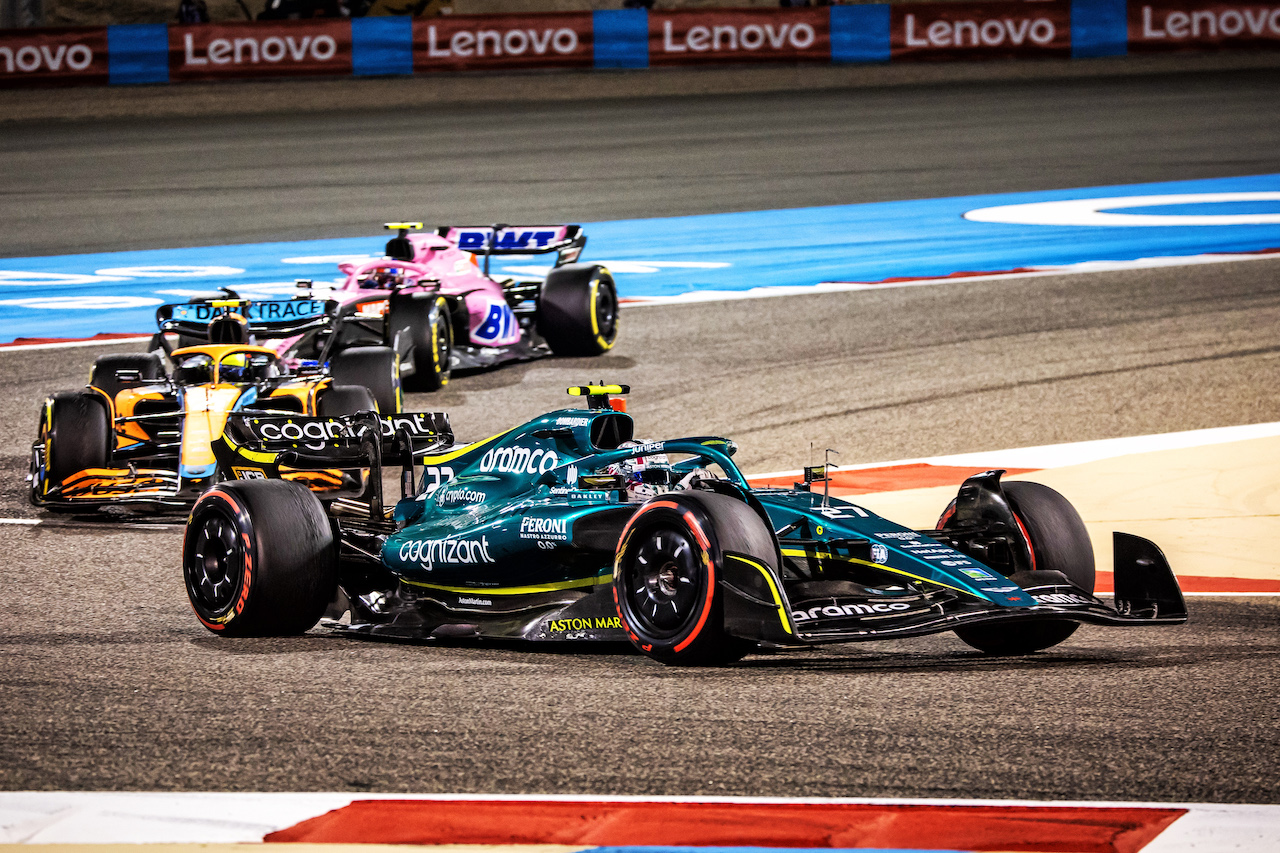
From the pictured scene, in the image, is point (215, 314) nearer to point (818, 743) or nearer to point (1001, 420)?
point (1001, 420)

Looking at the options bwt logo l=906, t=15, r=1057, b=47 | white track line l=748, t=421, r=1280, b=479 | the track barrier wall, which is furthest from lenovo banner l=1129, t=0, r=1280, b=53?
white track line l=748, t=421, r=1280, b=479

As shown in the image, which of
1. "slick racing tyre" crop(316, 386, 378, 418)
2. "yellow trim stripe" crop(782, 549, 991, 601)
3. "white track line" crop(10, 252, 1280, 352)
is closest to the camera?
"yellow trim stripe" crop(782, 549, 991, 601)

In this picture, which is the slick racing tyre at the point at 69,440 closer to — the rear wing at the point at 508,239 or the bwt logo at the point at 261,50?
the rear wing at the point at 508,239

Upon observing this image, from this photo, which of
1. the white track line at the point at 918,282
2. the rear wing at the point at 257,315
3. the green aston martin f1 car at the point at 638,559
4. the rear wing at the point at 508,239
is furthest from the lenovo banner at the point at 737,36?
the green aston martin f1 car at the point at 638,559

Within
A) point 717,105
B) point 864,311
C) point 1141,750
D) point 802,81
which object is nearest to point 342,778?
point 1141,750

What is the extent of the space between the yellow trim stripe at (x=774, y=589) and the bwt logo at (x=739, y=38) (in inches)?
1090

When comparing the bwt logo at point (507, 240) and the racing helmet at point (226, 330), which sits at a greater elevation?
→ the bwt logo at point (507, 240)

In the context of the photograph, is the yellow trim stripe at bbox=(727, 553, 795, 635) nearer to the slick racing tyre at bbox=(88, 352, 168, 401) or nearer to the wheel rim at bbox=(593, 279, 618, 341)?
the slick racing tyre at bbox=(88, 352, 168, 401)

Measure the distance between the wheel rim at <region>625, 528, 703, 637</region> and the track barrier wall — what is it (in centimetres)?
2692

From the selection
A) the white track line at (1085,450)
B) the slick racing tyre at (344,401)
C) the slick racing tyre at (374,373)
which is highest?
the slick racing tyre at (374,373)

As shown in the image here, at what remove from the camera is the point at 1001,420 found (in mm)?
12859

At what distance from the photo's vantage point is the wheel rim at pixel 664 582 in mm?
6328

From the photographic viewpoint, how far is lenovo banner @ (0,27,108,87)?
30.9m

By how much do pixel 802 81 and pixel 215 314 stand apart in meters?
22.5
